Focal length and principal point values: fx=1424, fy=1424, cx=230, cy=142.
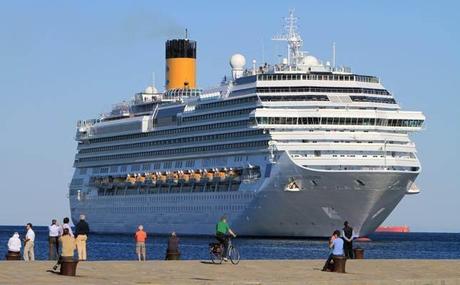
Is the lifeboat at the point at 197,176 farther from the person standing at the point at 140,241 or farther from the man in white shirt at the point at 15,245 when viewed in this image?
the man in white shirt at the point at 15,245

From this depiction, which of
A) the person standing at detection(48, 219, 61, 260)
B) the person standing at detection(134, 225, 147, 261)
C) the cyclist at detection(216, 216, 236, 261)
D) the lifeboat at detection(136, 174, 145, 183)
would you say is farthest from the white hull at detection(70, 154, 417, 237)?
the cyclist at detection(216, 216, 236, 261)

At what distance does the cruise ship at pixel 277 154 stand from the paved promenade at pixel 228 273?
44850 mm

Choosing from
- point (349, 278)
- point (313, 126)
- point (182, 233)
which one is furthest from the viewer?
point (182, 233)

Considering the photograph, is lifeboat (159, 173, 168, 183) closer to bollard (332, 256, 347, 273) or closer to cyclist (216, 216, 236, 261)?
cyclist (216, 216, 236, 261)

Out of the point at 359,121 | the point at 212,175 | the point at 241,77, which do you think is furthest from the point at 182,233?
the point at 359,121

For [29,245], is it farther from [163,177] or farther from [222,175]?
[163,177]

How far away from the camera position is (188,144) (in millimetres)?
108688

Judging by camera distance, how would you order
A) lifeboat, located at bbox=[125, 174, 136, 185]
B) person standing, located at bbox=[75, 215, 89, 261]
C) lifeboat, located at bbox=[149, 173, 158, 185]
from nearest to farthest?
person standing, located at bbox=[75, 215, 89, 261], lifeboat, located at bbox=[149, 173, 158, 185], lifeboat, located at bbox=[125, 174, 136, 185]

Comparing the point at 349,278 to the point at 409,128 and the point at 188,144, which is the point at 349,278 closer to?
the point at 409,128

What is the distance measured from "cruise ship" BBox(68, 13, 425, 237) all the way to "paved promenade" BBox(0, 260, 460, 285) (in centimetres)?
4485

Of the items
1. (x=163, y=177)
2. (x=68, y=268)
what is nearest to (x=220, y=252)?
(x=68, y=268)

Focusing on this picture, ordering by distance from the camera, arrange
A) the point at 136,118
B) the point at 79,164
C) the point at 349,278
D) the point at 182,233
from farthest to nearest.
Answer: the point at 79,164 < the point at 136,118 < the point at 182,233 < the point at 349,278

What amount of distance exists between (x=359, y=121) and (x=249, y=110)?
29.0 feet

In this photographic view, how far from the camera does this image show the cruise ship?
9056cm
